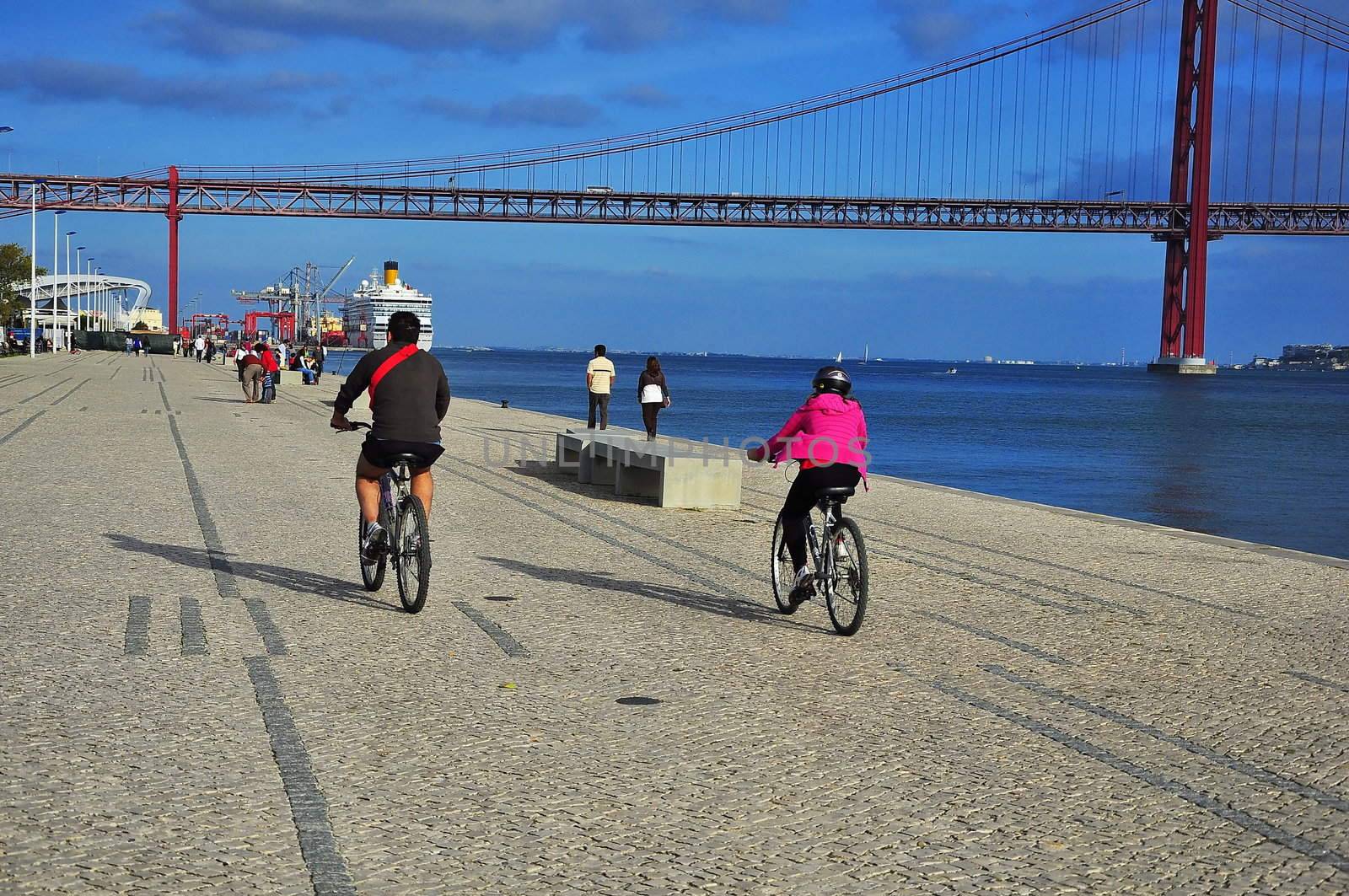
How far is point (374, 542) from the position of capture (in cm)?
793

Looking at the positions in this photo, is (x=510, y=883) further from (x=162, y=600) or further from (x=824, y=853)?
(x=162, y=600)

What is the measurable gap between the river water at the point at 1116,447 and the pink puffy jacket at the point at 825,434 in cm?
1076

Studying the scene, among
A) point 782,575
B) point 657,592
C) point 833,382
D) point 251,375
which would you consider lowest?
point 657,592

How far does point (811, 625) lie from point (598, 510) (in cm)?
554

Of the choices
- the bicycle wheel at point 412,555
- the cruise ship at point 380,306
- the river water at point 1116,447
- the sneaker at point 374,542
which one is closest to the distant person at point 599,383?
the river water at point 1116,447

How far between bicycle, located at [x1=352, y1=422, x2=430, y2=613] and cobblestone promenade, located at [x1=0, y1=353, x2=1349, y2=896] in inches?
6.8

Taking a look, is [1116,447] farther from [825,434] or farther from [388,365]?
[388,365]

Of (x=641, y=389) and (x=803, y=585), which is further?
(x=641, y=389)

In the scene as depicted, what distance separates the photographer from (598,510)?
13.0 meters

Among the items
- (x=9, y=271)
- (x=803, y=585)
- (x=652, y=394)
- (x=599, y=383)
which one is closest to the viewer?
(x=803, y=585)

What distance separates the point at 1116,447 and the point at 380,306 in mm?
119830

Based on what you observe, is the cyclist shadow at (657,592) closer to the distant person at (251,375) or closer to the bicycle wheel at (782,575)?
the bicycle wheel at (782,575)

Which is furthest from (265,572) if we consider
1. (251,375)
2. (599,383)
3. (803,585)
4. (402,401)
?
(251,375)

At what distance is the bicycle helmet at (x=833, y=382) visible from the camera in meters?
7.38
